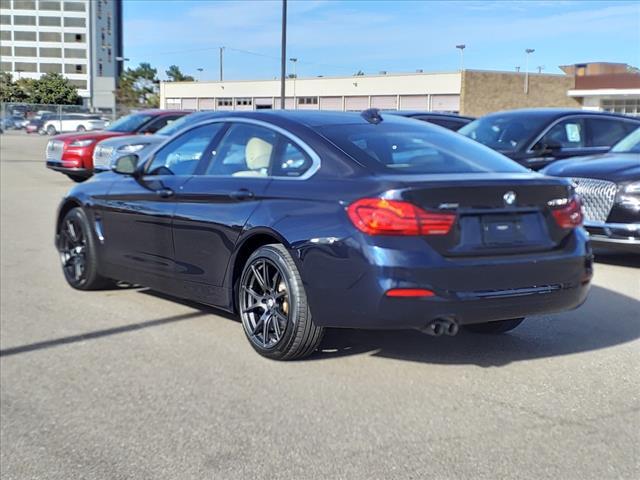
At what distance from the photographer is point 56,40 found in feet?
129

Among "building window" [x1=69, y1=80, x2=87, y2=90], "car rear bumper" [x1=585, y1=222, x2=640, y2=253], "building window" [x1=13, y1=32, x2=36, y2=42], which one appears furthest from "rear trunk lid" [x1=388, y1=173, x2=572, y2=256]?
"building window" [x1=13, y1=32, x2=36, y2=42]

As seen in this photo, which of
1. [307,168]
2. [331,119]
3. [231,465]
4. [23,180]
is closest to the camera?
[231,465]

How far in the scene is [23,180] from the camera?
17781 mm

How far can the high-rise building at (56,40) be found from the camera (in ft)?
116

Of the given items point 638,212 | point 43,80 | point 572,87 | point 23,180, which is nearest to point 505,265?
point 638,212

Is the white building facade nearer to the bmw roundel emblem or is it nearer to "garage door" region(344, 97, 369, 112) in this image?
"garage door" region(344, 97, 369, 112)

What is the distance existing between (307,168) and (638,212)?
427 cm

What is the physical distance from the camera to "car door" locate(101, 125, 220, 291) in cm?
563

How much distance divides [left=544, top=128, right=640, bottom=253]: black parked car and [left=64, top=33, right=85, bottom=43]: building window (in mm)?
39398

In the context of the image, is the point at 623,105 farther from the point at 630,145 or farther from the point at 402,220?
the point at 402,220

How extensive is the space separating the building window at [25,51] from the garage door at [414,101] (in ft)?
87.5

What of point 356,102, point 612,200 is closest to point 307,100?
point 356,102

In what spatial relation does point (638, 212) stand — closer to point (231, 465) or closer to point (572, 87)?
point (231, 465)

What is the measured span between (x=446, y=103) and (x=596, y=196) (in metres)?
46.7
